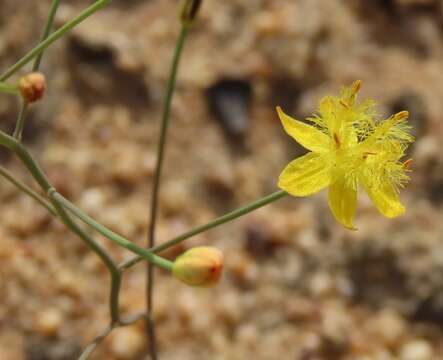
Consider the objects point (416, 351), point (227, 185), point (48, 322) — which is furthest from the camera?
point (227, 185)

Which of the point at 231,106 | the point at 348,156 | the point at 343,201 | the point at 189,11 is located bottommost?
the point at 343,201

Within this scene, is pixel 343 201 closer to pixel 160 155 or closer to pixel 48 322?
pixel 160 155

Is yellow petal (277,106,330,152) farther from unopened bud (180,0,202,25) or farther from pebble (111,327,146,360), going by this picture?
pebble (111,327,146,360)

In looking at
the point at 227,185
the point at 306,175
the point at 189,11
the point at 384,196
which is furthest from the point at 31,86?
the point at 227,185

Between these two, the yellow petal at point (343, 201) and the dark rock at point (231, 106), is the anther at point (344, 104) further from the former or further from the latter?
the dark rock at point (231, 106)

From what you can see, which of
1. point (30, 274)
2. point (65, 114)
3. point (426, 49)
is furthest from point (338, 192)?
point (426, 49)

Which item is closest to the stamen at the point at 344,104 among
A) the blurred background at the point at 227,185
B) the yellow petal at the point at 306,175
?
the yellow petal at the point at 306,175

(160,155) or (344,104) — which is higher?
(160,155)
